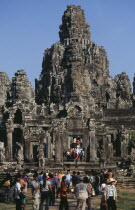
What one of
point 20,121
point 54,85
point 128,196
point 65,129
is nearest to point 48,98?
point 54,85

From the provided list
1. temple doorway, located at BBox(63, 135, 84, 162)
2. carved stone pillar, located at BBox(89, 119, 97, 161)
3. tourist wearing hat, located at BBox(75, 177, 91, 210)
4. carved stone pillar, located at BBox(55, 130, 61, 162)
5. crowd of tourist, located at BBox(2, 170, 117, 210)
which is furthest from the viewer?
carved stone pillar, located at BBox(89, 119, 97, 161)

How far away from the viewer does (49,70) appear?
88938mm

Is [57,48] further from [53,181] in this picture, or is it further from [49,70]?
[53,181]

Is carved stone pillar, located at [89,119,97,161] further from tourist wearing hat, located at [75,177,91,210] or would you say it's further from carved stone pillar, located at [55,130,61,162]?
tourist wearing hat, located at [75,177,91,210]

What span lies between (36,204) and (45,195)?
0.68 m

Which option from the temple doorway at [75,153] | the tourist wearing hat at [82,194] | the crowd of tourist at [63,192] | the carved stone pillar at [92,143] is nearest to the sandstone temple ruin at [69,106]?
the carved stone pillar at [92,143]

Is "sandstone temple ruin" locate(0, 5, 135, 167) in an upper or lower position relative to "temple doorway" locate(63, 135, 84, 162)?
upper

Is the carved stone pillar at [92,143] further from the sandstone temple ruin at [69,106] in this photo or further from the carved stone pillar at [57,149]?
the carved stone pillar at [57,149]

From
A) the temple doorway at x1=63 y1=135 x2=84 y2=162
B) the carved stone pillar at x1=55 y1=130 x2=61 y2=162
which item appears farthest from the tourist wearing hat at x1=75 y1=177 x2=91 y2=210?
the carved stone pillar at x1=55 y1=130 x2=61 y2=162

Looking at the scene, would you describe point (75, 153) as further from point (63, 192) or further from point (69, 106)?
point (63, 192)

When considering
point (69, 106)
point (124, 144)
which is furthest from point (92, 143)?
point (69, 106)

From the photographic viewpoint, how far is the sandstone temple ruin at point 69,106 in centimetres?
4859

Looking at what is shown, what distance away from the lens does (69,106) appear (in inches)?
2393

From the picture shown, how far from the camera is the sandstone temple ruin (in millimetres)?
48594
